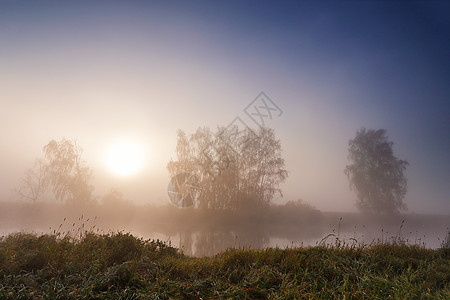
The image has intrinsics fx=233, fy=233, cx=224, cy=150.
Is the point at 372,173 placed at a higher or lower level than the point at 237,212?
higher

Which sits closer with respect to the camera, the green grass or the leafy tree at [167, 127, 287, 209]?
the green grass

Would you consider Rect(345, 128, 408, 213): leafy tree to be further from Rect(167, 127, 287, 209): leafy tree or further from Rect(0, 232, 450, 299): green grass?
Rect(0, 232, 450, 299): green grass

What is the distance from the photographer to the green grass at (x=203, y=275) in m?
3.88

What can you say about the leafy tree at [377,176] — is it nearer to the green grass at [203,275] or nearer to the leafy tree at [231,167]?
the leafy tree at [231,167]

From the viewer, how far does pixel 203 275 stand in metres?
4.98

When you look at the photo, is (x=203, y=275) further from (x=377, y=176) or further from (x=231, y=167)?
(x=377, y=176)

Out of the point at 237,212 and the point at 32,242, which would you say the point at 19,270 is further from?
the point at 237,212

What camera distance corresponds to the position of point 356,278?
198 inches

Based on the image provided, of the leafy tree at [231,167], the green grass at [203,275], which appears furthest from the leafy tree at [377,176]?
Result: the green grass at [203,275]

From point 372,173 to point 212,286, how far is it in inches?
1471

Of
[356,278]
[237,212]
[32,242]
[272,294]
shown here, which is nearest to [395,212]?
[237,212]

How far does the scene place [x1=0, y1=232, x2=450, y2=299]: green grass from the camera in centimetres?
388

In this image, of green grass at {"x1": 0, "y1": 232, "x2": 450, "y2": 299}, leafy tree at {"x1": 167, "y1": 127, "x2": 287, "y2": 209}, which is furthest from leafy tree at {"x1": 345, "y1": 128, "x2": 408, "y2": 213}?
green grass at {"x1": 0, "y1": 232, "x2": 450, "y2": 299}

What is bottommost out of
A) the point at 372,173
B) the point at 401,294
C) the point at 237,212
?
the point at 237,212
